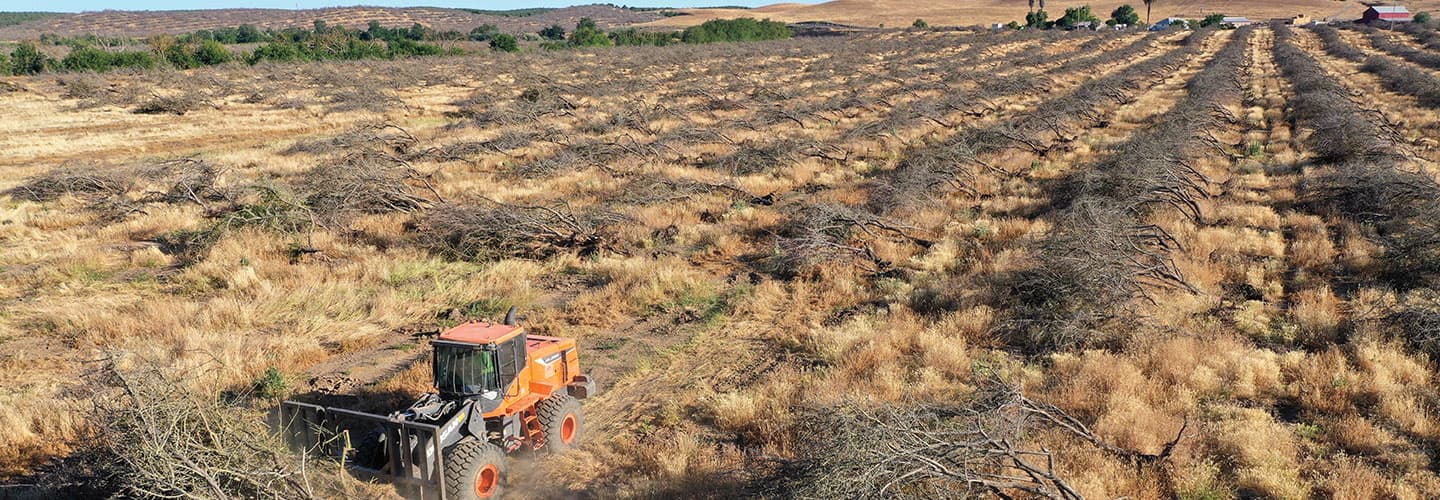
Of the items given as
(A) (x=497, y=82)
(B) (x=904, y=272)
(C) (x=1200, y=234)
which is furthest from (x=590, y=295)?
(A) (x=497, y=82)

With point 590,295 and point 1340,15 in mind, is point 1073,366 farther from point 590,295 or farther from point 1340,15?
point 1340,15

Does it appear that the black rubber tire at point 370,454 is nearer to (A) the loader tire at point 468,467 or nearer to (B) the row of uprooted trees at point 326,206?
(A) the loader tire at point 468,467

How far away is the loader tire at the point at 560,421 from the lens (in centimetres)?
800

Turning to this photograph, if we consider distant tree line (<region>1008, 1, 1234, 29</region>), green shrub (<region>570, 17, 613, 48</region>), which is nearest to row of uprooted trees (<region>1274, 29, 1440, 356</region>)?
green shrub (<region>570, 17, 613, 48</region>)

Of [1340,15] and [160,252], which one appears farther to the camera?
[1340,15]

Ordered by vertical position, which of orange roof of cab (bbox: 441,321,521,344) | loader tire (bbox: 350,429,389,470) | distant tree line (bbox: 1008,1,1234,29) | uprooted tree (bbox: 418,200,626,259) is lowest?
loader tire (bbox: 350,429,389,470)

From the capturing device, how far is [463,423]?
23.6 feet

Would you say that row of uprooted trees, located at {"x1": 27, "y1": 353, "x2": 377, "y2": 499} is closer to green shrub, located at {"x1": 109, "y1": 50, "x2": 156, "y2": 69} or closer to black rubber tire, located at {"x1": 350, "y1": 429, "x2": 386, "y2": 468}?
black rubber tire, located at {"x1": 350, "y1": 429, "x2": 386, "y2": 468}

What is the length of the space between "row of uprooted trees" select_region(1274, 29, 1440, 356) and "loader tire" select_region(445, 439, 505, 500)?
10159 millimetres

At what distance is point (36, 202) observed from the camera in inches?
807

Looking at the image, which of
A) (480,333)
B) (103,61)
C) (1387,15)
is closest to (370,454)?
(480,333)

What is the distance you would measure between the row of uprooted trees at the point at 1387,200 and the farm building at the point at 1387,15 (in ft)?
337

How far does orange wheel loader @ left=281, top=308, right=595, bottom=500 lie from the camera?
680 cm

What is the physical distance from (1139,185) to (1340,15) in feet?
491
